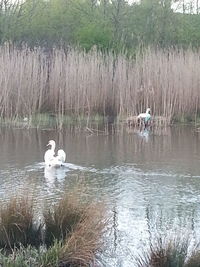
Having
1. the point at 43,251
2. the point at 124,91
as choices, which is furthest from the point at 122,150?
the point at 43,251

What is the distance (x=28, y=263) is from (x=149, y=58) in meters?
10.2

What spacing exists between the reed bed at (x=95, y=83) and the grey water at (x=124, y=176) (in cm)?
90

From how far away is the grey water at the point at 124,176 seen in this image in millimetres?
5371

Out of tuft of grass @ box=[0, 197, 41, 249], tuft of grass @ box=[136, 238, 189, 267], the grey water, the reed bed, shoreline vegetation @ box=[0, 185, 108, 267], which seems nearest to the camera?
tuft of grass @ box=[136, 238, 189, 267]

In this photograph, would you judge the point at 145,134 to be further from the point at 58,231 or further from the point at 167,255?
the point at 167,255

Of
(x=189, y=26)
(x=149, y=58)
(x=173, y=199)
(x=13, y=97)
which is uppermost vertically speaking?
(x=189, y=26)

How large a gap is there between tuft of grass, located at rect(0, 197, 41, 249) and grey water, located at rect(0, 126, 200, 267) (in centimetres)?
62

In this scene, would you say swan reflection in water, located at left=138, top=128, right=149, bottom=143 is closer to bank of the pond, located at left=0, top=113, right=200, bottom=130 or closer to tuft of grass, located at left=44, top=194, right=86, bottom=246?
bank of the pond, located at left=0, top=113, right=200, bottom=130

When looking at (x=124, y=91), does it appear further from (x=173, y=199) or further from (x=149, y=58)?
(x=173, y=199)

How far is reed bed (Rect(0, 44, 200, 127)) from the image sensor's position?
13289mm

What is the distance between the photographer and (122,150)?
10250 mm

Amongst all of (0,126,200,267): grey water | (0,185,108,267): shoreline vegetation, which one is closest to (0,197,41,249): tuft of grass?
(0,185,108,267): shoreline vegetation

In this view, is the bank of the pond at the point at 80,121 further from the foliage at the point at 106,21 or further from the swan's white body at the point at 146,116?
the foliage at the point at 106,21

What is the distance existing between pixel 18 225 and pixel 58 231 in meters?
0.32
